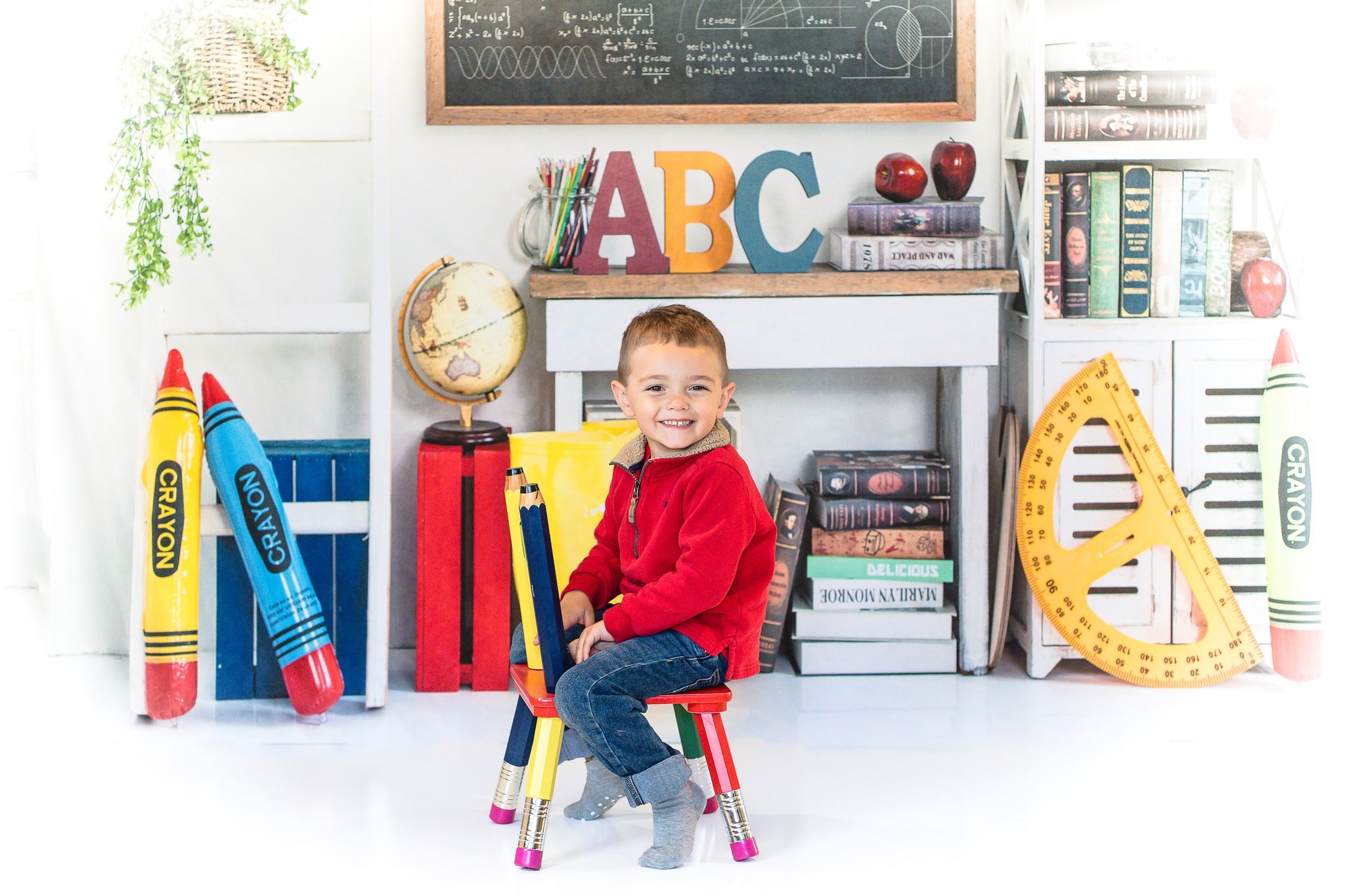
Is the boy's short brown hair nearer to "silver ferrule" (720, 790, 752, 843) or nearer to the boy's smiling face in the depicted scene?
the boy's smiling face

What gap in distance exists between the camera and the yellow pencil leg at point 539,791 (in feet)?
6.37

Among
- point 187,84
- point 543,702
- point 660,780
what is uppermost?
point 187,84

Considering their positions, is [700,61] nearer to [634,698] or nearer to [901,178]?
[901,178]

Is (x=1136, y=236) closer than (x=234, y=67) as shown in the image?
No

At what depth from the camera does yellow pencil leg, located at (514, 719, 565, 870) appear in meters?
1.94

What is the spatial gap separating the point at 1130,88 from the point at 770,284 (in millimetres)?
804

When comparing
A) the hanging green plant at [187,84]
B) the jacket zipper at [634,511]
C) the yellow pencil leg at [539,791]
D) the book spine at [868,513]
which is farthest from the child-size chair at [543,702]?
the hanging green plant at [187,84]

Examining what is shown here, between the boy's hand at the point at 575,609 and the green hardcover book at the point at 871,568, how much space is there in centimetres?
91

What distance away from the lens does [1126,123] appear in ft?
9.18

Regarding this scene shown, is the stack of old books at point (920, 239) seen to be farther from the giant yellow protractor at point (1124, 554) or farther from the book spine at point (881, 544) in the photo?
the book spine at point (881, 544)

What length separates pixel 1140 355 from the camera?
9.29 ft

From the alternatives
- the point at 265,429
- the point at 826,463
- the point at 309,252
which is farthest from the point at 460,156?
the point at 826,463

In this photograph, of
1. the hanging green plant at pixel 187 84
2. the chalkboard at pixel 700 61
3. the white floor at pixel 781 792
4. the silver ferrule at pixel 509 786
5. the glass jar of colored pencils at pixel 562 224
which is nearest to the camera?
the white floor at pixel 781 792

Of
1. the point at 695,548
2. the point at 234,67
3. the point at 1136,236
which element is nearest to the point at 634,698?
the point at 695,548
